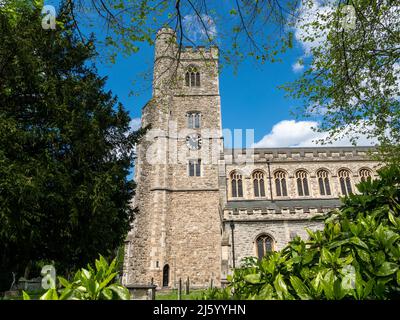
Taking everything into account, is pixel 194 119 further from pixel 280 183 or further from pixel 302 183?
pixel 302 183

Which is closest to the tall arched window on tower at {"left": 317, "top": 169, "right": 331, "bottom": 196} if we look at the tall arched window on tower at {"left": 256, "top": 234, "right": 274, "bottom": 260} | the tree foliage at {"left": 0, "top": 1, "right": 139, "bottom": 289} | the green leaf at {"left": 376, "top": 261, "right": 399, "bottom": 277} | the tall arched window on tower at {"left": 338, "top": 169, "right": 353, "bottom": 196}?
the tall arched window on tower at {"left": 338, "top": 169, "right": 353, "bottom": 196}

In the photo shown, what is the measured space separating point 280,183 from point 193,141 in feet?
25.3

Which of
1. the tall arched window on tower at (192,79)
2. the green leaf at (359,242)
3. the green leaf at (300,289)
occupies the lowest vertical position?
the green leaf at (300,289)

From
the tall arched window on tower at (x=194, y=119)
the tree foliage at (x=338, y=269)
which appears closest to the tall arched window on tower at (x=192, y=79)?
the tall arched window on tower at (x=194, y=119)

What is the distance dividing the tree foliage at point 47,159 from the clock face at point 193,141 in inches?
478

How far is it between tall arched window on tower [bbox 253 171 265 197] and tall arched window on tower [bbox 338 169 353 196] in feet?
20.0

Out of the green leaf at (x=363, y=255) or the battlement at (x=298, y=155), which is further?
the battlement at (x=298, y=155)

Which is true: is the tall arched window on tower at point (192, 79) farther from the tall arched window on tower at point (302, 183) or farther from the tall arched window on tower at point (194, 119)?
the tall arched window on tower at point (302, 183)

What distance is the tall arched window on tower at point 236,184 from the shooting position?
2188cm

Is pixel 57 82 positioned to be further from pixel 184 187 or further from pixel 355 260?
pixel 184 187

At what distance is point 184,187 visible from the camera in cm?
2091

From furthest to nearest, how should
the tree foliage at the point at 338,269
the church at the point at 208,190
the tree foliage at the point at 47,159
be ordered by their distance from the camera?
the church at the point at 208,190, the tree foliage at the point at 47,159, the tree foliage at the point at 338,269

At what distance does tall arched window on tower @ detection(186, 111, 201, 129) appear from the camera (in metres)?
23.1
